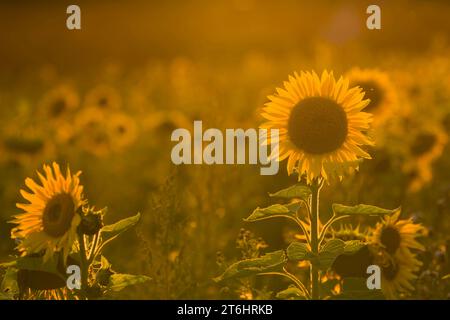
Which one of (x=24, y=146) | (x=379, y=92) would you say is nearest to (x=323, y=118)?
(x=379, y=92)

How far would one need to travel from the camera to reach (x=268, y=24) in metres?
25.3

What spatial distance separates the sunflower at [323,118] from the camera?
9.28 ft

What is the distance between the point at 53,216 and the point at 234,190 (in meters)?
2.26

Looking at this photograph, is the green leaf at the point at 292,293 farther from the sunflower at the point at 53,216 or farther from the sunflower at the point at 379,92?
the sunflower at the point at 379,92

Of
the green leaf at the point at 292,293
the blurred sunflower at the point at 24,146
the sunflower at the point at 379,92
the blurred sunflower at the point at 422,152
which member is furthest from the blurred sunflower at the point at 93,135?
the green leaf at the point at 292,293

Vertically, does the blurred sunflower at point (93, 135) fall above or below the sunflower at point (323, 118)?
above

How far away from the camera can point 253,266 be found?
260 centimetres

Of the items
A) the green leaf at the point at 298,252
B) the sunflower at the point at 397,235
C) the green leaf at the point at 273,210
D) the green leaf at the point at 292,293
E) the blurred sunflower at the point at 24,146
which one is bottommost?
the green leaf at the point at 292,293

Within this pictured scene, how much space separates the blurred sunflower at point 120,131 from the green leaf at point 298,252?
516 centimetres

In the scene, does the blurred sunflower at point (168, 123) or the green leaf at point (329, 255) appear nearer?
the green leaf at point (329, 255)

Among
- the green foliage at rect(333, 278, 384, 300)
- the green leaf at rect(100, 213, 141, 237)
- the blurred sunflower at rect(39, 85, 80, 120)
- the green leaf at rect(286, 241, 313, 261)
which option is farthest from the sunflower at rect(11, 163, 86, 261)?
the blurred sunflower at rect(39, 85, 80, 120)

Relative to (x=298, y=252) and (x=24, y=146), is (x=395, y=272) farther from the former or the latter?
(x=24, y=146)
